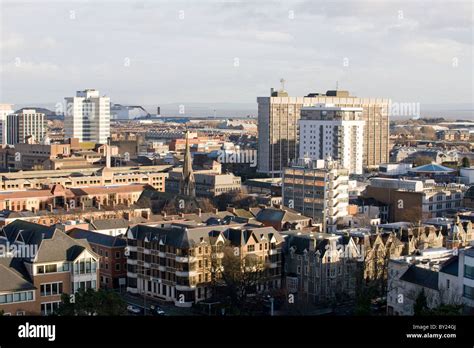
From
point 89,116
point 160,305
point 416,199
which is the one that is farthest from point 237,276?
point 89,116

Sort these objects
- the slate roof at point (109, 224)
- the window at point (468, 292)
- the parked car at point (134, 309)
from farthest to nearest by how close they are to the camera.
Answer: the slate roof at point (109, 224) → the parked car at point (134, 309) → the window at point (468, 292)

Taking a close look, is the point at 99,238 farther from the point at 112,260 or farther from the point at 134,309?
the point at 134,309

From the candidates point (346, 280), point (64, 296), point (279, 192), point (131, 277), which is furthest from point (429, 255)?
A: point (279, 192)

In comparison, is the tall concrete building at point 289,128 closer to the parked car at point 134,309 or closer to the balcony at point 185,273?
the balcony at point 185,273

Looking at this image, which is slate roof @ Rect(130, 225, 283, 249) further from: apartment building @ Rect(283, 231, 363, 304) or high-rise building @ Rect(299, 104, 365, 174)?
high-rise building @ Rect(299, 104, 365, 174)

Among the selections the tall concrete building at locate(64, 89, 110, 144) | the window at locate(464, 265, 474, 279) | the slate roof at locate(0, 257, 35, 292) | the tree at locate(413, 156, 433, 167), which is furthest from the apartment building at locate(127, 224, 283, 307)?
the tall concrete building at locate(64, 89, 110, 144)

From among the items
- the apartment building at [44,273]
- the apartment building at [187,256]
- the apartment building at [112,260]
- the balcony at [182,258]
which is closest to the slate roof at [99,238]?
the apartment building at [112,260]
